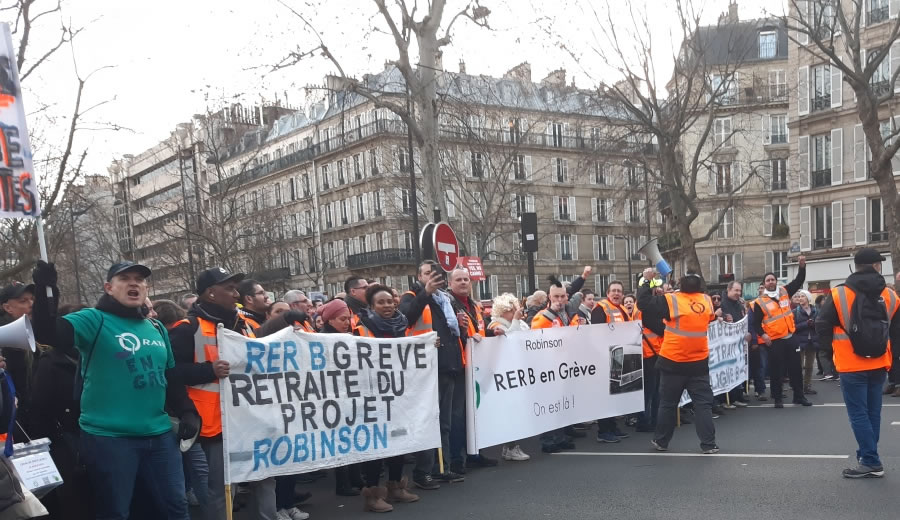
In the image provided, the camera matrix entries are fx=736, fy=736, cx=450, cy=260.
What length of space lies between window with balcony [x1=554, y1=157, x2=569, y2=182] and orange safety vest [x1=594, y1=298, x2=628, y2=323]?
46335 millimetres

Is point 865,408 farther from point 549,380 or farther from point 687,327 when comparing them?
point 549,380

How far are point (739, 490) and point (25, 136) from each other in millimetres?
6016

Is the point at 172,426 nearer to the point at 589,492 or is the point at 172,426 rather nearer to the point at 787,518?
the point at 589,492

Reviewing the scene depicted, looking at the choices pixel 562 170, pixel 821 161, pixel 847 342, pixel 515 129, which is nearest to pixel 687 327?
pixel 847 342

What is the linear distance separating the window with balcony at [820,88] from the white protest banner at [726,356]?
27895 mm

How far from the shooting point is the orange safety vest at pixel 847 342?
6.36m

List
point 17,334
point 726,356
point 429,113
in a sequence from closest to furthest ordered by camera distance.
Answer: point 17,334
point 726,356
point 429,113

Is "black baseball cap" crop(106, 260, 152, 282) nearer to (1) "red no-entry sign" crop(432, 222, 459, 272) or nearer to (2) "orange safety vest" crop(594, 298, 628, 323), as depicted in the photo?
(1) "red no-entry sign" crop(432, 222, 459, 272)

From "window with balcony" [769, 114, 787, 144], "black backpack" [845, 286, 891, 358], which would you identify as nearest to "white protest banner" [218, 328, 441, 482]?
"black backpack" [845, 286, 891, 358]

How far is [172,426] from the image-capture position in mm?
4516

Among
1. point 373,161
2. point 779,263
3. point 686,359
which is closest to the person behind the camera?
point 686,359

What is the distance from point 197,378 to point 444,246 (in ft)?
17.4

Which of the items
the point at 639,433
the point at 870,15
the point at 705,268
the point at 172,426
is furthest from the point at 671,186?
the point at 705,268

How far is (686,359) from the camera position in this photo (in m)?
7.80
